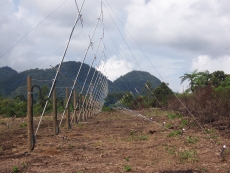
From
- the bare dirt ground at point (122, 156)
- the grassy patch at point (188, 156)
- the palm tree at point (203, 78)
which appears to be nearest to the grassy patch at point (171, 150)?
the bare dirt ground at point (122, 156)

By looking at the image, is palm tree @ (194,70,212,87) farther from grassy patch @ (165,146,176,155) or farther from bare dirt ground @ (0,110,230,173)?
grassy patch @ (165,146,176,155)

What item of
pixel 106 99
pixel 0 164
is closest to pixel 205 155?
pixel 0 164

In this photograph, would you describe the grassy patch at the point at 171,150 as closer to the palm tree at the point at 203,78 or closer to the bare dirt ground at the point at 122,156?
the bare dirt ground at the point at 122,156

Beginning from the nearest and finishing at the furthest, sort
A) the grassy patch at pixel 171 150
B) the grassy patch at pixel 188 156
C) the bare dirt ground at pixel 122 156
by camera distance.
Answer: the bare dirt ground at pixel 122 156 → the grassy patch at pixel 188 156 → the grassy patch at pixel 171 150

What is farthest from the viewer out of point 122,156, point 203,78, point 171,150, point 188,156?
point 203,78

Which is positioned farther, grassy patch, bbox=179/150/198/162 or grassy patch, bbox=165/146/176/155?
grassy patch, bbox=165/146/176/155

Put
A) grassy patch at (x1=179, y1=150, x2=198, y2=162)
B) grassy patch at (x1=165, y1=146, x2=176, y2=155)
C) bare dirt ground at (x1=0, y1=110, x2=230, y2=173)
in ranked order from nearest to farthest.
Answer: bare dirt ground at (x1=0, y1=110, x2=230, y2=173) → grassy patch at (x1=179, y1=150, x2=198, y2=162) → grassy patch at (x1=165, y1=146, x2=176, y2=155)

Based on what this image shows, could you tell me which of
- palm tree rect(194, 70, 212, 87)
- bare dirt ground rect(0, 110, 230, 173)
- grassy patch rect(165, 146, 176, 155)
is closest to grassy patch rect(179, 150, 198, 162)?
bare dirt ground rect(0, 110, 230, 173)

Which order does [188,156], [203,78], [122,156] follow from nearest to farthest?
1. [188,156]
2. [122,156]
3. [203,78]

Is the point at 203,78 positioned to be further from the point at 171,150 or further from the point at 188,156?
the point at 188,156

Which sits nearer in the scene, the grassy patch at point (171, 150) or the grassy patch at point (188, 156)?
the grassy patch at point (188, 156)

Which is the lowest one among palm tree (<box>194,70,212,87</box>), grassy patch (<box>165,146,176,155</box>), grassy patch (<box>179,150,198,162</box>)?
grassy patch (<box>179,150,198,162</box>)

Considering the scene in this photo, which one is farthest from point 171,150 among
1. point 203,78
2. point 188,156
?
point 203,78

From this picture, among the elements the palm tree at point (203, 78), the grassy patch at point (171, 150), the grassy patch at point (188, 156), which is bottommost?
the grassy patch at point (188, 156)
